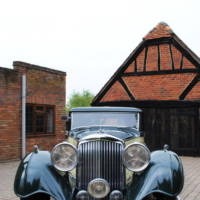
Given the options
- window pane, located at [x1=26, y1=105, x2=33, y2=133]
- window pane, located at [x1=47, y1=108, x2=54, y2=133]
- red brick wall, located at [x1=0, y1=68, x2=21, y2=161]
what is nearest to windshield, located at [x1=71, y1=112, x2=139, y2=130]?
red brick wall, located at [x1=0, y1=68, x2=21, y2=161]

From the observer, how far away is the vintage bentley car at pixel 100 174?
3969mm

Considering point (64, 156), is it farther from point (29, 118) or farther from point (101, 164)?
point (29, 118)

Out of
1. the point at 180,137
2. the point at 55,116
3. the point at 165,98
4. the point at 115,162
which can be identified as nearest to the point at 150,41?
the point at 165,98

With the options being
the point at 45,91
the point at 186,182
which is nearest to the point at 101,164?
the point at 186,182

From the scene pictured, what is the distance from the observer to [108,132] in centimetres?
479

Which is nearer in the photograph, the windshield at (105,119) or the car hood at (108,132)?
the car hood at (108,132)

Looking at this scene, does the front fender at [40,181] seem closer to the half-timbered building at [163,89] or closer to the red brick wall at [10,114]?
the red brick wall at [10,114]

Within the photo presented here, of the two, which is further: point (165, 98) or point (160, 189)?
point (165, 98)

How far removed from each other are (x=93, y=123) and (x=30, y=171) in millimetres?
1521

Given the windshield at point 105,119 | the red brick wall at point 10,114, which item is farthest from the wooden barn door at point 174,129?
the windshield at point 105,119

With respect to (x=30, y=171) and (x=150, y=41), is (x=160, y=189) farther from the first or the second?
(x=150, y=41)

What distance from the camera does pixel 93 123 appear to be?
17.7ft

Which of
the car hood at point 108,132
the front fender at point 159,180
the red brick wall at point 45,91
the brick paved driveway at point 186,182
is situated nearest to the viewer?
the front fender at point 159,180

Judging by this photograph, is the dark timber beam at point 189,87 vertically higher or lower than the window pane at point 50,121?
higher
